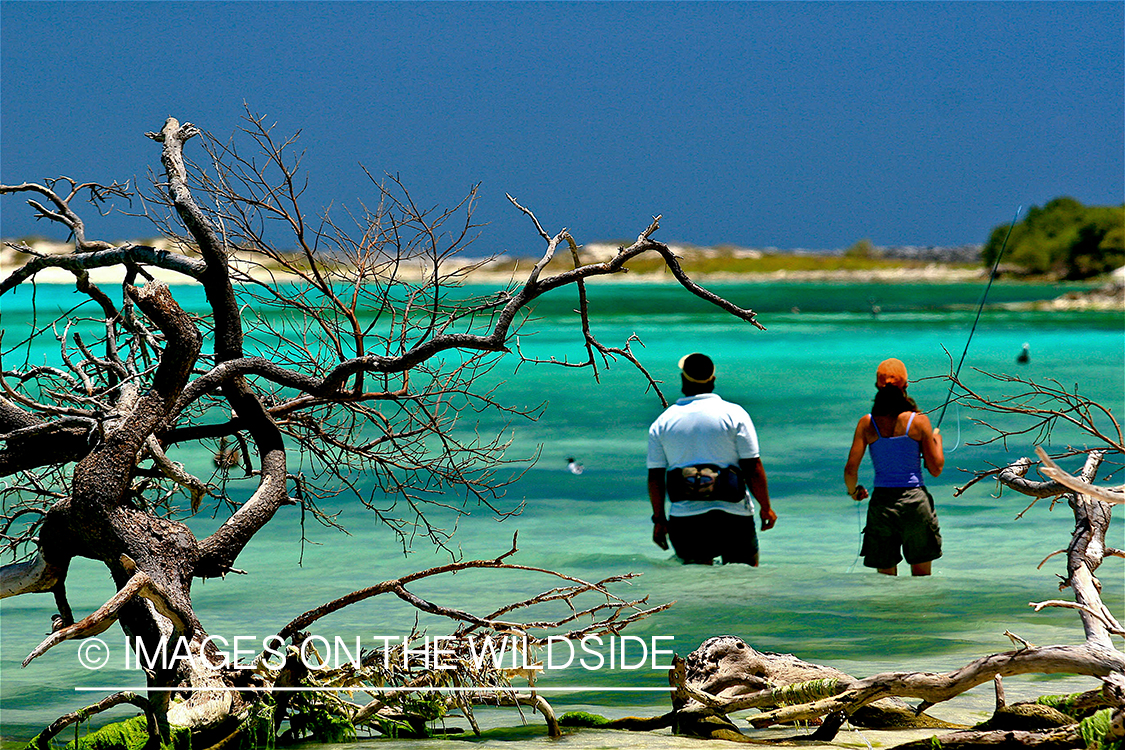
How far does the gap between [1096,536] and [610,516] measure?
1034 cm

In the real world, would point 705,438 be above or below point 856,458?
above

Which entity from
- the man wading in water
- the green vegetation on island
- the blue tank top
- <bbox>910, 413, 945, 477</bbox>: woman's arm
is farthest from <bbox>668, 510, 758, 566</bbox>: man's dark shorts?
Answer: the green vegetation on island

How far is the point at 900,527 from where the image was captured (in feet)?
24.3

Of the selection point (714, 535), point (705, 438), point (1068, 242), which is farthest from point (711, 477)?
point (1068, 242)

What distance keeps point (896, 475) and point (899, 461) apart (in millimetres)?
95

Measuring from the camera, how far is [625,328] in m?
62.8

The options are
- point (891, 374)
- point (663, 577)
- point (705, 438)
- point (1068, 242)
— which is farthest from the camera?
point (1068, 242)

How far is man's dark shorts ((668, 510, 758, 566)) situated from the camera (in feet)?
23.4

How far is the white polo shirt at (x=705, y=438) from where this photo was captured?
704cm

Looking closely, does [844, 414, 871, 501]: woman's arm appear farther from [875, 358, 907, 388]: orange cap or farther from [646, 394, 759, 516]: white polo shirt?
[646, 394, 759, 516]: white polo shirt

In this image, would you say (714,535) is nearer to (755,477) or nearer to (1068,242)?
(755,477)

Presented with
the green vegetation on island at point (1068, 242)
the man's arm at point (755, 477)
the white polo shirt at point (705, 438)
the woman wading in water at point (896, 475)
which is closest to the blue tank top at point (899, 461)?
the woman wading in water at point (896, 475)

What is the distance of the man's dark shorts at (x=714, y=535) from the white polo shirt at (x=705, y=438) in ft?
0.15

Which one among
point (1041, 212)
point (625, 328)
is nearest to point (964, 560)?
point (625, 328)
